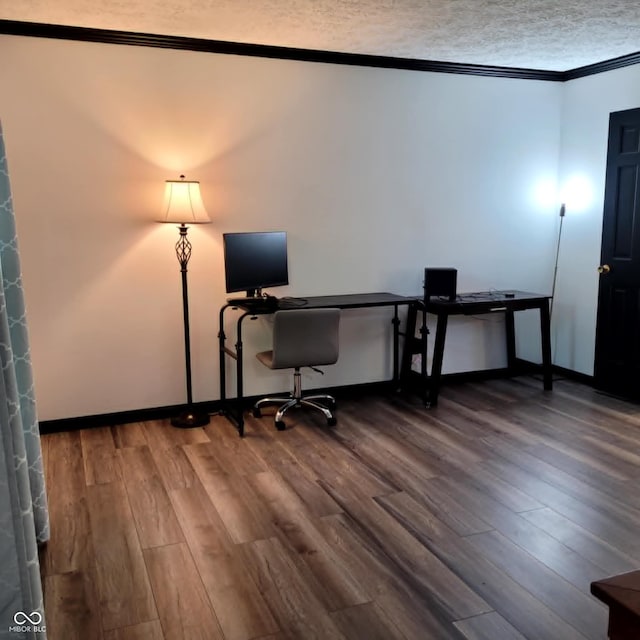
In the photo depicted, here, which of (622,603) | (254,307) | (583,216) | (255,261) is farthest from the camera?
(583,216)

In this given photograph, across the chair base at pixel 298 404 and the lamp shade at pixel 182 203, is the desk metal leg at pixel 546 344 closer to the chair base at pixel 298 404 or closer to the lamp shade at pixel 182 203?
the chair base at pixel 298 404

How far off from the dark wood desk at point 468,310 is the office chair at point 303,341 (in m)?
0.85

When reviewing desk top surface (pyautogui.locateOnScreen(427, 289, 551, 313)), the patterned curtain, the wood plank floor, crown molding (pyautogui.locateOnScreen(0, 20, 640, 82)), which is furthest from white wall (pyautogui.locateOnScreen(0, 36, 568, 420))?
the patterned curtain

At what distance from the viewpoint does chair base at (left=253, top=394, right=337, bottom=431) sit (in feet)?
13.7

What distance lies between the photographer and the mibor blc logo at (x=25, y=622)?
1767 millimetres

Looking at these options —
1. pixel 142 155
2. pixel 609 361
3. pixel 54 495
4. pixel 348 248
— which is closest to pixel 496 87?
pixel 348 248

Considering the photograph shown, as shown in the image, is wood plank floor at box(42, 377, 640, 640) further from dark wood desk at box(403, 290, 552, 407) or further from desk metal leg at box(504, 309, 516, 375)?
desk metal leg at box(504, 309, 516, 375)

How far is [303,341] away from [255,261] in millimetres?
631

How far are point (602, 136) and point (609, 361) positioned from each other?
170 cm

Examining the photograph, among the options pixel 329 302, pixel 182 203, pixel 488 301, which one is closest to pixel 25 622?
pixel 182 203

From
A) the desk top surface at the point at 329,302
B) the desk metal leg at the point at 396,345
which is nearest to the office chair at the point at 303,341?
the desk top surface at the point at 329,302

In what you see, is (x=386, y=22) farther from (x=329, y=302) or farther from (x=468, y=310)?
(x=468, y=310)

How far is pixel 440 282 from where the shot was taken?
464cm

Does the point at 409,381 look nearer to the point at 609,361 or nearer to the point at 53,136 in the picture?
the point at 609,361
